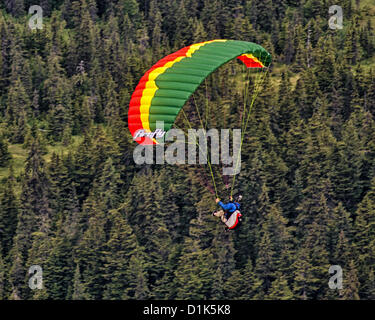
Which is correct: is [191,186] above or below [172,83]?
below

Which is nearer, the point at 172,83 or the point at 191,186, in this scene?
the point at 172,83

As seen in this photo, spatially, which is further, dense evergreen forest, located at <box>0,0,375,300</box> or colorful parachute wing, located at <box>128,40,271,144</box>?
dense evergreen forest, located at <box>0,0,375,300</box>

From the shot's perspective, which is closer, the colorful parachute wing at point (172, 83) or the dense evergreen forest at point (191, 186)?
the colorful parachute wing at point (172, 83)
